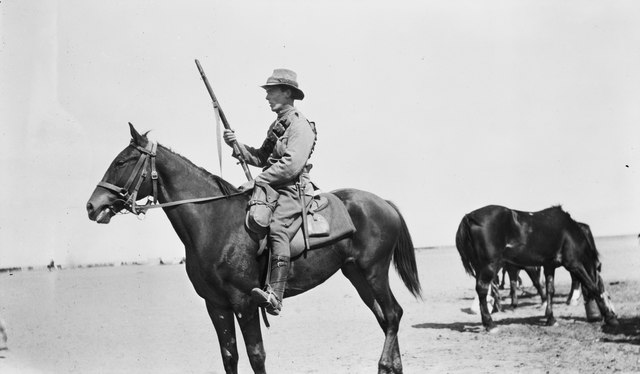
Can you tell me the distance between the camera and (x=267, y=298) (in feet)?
19.4

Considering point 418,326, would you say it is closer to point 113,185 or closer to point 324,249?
point 324,249

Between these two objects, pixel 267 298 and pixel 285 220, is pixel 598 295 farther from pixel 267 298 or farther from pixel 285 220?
pixel 267 298

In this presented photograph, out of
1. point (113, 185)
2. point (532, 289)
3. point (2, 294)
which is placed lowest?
point (532, 289)

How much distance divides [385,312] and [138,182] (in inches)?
120

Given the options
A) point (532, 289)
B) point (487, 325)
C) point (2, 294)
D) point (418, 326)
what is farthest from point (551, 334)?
point (2, 294)

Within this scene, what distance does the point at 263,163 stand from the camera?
7008 millimetres

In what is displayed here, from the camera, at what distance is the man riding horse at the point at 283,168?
6.12m

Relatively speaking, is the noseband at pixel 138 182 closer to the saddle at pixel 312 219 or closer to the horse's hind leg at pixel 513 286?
the saddle at pixel 312 219

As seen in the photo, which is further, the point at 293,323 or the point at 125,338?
the point at 293,323

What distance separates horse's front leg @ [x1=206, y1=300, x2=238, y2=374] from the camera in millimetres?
6258

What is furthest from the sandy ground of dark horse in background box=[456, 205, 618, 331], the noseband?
the noseband

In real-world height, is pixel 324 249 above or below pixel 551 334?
above

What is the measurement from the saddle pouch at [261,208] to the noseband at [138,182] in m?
0.93

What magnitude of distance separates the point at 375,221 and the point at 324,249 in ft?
2.61
